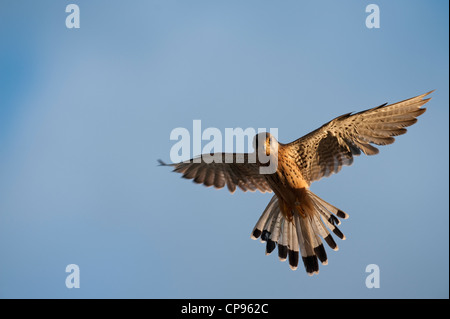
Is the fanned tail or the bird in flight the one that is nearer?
the bird in flight

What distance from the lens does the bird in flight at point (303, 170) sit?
6398mm

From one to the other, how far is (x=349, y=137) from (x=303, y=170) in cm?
77

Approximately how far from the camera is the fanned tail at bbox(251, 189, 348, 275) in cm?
681

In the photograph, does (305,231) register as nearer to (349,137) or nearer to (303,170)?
(303,170)

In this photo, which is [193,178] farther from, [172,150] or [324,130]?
[324,130]

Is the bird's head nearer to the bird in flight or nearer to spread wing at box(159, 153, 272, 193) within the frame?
the bird in flight

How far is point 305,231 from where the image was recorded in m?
6.92

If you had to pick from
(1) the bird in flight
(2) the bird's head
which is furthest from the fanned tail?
(2) the bird's head

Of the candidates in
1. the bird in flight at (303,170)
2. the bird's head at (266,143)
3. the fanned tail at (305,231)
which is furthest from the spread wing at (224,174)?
the bird's head at (266,143)

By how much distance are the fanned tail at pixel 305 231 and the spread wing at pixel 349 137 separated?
1.38 feet

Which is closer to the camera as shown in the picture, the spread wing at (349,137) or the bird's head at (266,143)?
the spread wing at (349,137)

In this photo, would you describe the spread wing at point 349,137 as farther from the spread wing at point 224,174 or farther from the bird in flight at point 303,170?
the spread wing at point 224,174
